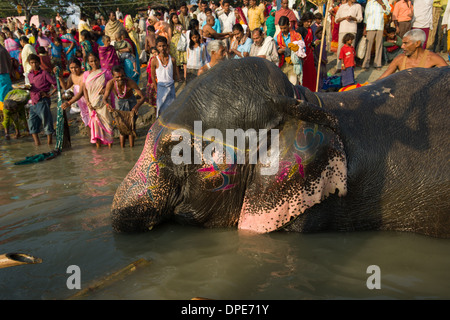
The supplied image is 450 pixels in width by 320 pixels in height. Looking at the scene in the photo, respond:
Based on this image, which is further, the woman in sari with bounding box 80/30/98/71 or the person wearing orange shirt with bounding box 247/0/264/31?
the person wearing orange shirt with bounding box 247/0/264/31

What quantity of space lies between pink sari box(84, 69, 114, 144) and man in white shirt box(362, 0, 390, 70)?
6.67 meters

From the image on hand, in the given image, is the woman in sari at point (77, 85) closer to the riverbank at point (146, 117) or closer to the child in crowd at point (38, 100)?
the child in crowd at point (38, 100)

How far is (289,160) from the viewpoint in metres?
2.64

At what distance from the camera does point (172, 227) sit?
3156mm

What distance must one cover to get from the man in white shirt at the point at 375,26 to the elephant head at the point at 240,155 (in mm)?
8116

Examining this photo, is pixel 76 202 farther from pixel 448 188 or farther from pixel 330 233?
pixel 448 188

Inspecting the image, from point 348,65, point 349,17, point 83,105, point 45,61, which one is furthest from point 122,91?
point 349,17

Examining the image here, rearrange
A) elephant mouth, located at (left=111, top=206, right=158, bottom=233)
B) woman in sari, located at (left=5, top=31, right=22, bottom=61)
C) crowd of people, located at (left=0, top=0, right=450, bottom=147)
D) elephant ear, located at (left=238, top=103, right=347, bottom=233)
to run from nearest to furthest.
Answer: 1. elephant ear, located at (left=238, top=103, right=347, bottom=233)
2. elephant mouth, located at (left=111, top=206, right=158, bottom=233)
3. crowd of people, located at (left=0, top=0, right=450, bottom=147)
4. woman in sari, located at (left=5, top=31, right=22, bottom=61)

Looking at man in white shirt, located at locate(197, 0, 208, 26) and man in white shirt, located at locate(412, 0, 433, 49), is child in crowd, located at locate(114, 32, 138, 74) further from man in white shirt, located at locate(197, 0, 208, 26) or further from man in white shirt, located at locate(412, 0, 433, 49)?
man in white shirt, located at locate(412, 0, 433, 49)

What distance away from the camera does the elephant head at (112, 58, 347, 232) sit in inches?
104

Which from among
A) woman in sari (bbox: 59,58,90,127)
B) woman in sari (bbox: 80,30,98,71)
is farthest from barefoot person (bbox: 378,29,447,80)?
woman in sari (bbox: 80,30,98,71)

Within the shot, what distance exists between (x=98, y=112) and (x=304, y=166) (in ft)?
21.7

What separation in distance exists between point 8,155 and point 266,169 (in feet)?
22.6

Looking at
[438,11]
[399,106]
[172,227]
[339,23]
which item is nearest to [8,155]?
[172,227]
